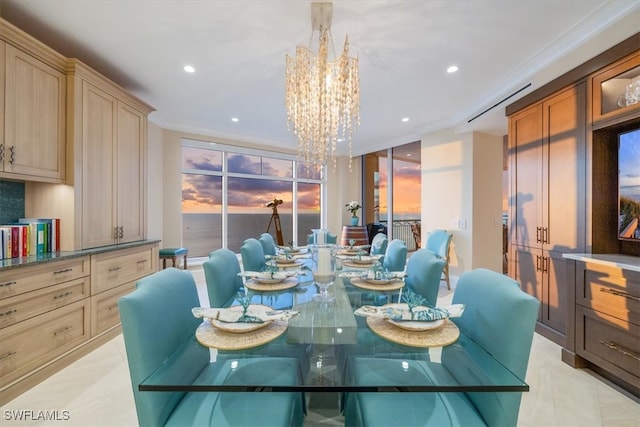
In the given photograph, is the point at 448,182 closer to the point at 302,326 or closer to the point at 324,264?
the point at 324,264

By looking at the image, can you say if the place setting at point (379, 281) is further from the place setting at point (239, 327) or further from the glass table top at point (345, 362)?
the place setting at point (239, 327)

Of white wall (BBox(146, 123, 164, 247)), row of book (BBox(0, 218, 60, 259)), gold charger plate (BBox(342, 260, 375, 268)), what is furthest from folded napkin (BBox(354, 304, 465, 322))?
white wall (BBox(146, 123, 164, 247))

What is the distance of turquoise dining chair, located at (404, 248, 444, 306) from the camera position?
176cm

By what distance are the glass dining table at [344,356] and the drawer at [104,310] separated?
1941mm

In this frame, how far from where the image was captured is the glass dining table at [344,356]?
0.86 meters

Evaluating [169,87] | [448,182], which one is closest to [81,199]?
[169,87]

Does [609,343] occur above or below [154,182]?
below

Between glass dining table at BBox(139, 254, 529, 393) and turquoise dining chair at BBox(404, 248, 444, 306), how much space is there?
1.65 feet

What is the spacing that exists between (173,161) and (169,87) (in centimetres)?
167

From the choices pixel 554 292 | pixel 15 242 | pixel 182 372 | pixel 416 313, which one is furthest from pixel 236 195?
pixel 554 292

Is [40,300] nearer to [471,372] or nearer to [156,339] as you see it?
[156,339]

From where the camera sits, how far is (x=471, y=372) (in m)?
0.94

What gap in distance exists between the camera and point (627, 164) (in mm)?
2016

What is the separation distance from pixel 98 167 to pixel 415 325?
10.3 feet
